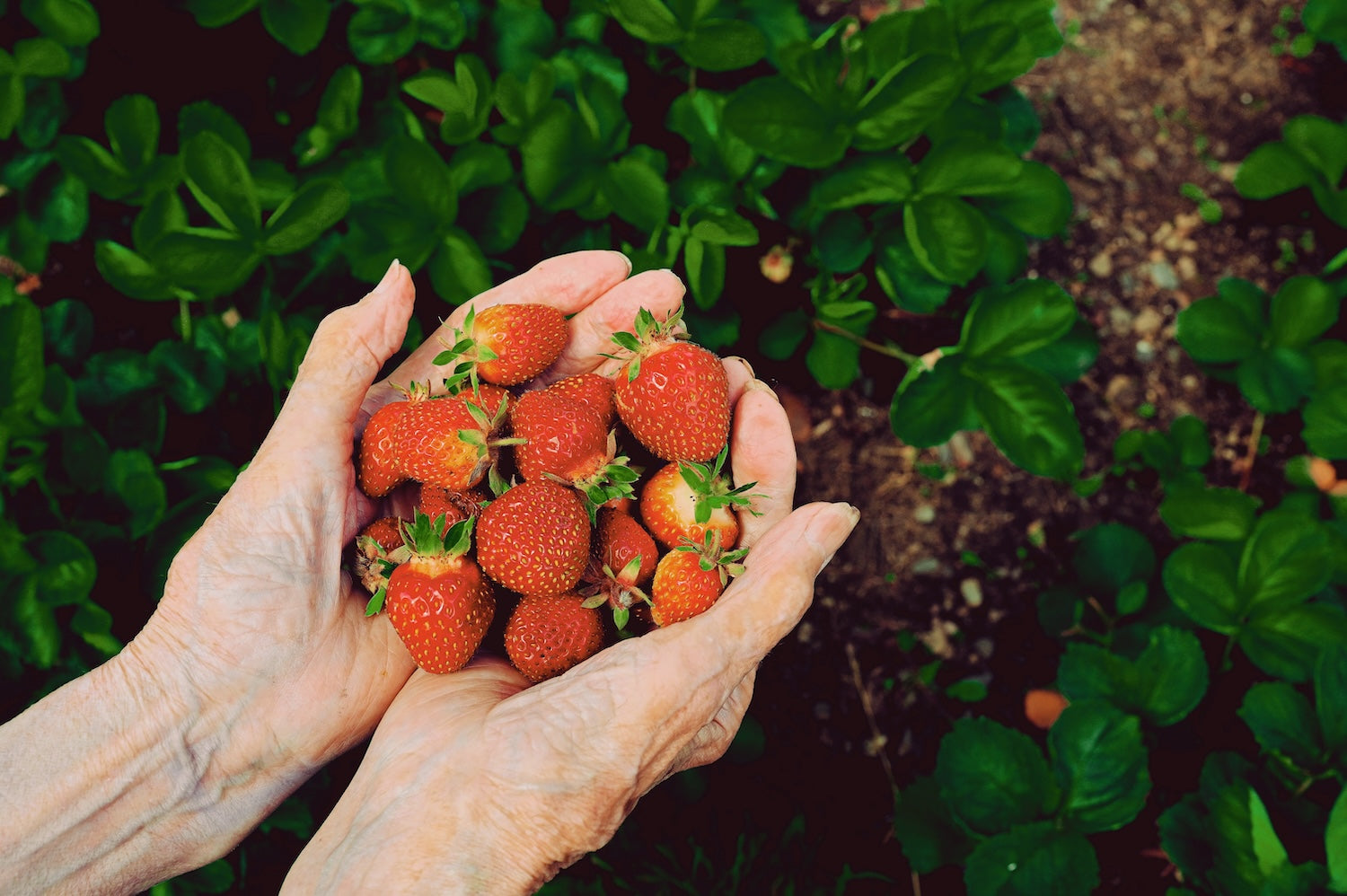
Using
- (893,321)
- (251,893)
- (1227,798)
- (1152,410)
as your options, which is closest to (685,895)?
(251,893)

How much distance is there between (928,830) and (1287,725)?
2.29ft

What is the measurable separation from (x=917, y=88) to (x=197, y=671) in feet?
5.14

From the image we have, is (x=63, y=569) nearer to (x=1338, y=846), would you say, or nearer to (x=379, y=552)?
(x=379, y=552)

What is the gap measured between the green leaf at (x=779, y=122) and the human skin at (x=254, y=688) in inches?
12.6

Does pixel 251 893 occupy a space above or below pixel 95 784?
below

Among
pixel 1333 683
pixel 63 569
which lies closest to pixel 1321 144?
pixel 1333 683

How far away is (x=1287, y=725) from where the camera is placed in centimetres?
190

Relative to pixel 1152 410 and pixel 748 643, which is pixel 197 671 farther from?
pixel 1152 410

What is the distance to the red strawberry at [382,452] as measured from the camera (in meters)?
1.64

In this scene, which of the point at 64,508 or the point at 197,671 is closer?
the point at 197,671

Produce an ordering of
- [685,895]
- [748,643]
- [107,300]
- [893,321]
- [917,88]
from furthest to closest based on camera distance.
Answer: [893,321], [107,300], [685,895], [917,88], [748,643]

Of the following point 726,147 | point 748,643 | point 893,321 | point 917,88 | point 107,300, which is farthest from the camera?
point 893,321

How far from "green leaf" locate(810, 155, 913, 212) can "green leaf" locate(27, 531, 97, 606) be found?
4.79 feet

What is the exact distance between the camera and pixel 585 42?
2074mm
